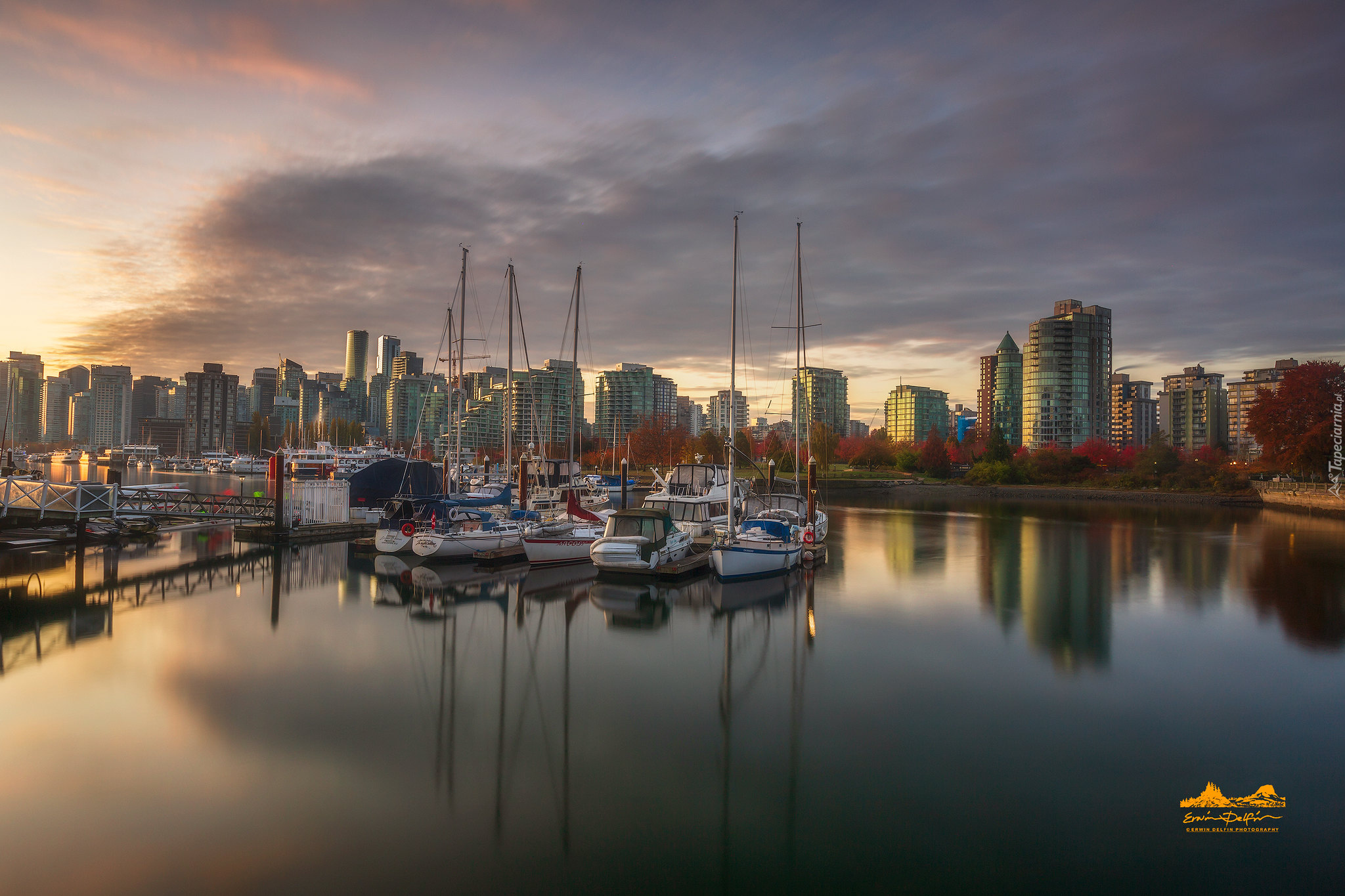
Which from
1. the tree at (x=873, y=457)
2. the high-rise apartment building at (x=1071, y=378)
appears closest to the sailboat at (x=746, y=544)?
the tree at (x=873, y=457)

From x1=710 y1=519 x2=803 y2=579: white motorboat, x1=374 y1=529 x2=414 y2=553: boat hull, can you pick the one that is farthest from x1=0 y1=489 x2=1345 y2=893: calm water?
x1=374 y1=529 x2=414 y2=553: boat hull

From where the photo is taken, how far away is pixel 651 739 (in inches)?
384

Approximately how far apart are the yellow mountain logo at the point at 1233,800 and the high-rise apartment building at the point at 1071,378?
432 feet

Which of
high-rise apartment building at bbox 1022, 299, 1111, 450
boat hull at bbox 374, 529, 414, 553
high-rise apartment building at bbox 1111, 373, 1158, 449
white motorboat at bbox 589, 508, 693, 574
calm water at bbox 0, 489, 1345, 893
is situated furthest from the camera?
high-rise apartment building at bbox 1111, 373, 1158, 449

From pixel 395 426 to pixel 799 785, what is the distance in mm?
185338

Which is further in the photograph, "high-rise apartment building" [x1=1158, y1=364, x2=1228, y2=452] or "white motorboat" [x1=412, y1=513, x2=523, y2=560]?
"high-rise apartment building" [x1=1158, y1=364, x2=1228, y2=452]

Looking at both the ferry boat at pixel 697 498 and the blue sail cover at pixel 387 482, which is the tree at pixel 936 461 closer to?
the ferry boat at pixel 697 498

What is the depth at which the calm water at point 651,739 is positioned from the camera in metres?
6.78

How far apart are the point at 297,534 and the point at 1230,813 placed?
29.7 metres

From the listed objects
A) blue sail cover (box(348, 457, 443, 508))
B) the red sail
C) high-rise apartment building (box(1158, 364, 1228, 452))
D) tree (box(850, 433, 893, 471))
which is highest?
high-rise apartment building (box(1158, 364, 1228, 452))

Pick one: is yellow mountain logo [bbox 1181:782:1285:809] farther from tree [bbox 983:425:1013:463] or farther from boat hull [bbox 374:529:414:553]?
tree [bbox 983:425:1013:463]

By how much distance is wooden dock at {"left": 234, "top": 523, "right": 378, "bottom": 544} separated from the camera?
1088 inches

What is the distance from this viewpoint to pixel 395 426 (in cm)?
17800

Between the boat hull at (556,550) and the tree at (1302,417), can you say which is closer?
the boat hull at (556,550)
